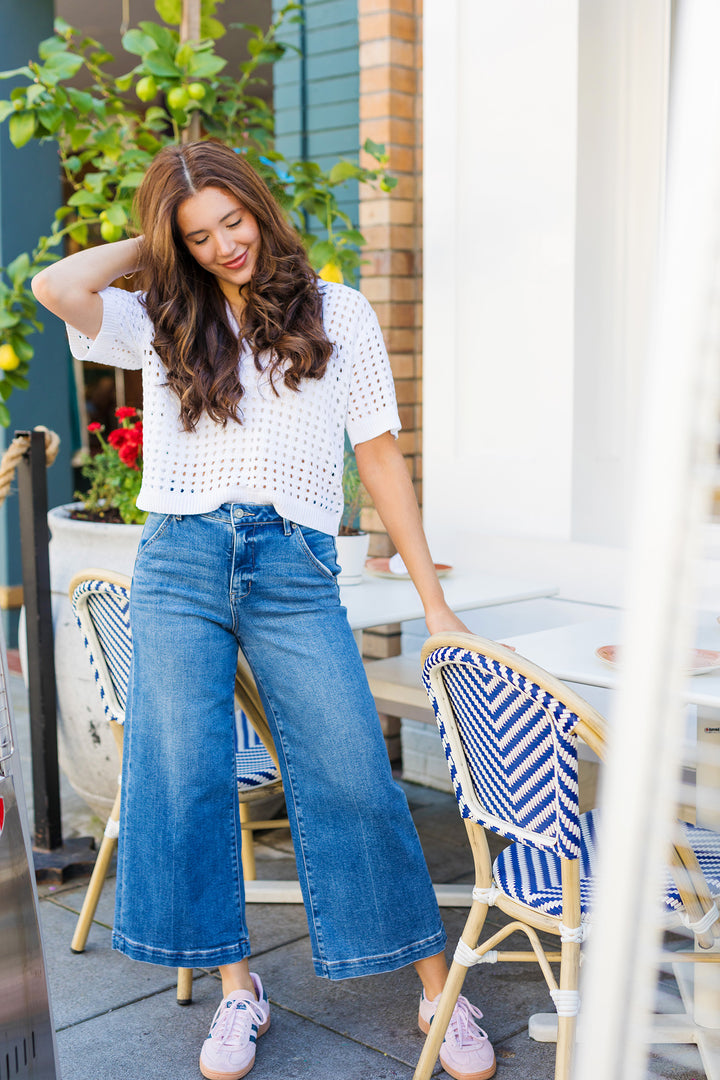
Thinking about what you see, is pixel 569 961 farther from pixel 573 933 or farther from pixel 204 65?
pixel 204 65

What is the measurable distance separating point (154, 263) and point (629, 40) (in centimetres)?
189

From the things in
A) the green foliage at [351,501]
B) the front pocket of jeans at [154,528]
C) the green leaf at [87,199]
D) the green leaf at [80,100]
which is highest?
the green leaf at [80,100]

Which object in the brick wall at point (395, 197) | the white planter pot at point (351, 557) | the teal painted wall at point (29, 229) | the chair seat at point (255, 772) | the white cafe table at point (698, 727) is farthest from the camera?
the teal painted wall at point (29, 229)

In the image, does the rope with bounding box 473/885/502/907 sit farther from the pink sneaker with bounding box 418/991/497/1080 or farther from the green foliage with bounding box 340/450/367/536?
the green foliage with bounding box 340/450/367/536

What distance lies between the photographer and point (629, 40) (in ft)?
10.9

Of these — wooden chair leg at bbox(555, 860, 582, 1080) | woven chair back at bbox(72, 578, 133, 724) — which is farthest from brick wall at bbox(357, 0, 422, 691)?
wooden chair leg at bbox(555, 860, 582, 1080)

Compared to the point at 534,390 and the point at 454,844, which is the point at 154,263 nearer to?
the point at 534,390

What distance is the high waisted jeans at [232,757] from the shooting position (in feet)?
6.85

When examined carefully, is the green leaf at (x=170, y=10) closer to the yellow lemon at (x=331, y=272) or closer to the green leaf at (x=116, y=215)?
the green leaf at (x=116, y=215)

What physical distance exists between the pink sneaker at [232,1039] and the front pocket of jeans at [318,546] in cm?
86

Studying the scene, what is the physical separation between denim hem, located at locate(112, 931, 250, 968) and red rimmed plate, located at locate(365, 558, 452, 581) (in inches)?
47.5

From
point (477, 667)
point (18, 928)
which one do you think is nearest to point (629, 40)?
point (477, 667)

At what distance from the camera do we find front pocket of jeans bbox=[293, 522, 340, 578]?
2094 mm

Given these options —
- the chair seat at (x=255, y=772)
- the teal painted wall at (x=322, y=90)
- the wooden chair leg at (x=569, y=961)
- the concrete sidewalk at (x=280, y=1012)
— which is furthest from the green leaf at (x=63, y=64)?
the wooden chair leg at (x=569, y=961)
